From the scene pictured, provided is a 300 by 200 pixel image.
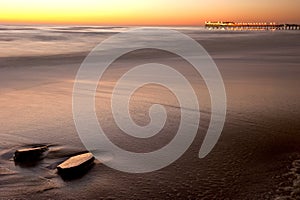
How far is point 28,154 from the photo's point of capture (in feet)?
16.5

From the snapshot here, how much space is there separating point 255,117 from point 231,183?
3405 mm

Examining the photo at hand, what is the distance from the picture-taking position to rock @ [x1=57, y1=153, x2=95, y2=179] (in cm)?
448

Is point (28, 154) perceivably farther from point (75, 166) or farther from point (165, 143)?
point (165, 143)

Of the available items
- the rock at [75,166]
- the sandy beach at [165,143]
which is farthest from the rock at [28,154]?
the rock at [75,166]

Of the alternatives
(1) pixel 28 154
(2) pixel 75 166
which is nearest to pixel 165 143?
(2) pixel 75 166

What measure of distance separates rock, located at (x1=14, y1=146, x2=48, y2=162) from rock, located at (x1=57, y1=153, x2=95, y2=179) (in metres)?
0.65

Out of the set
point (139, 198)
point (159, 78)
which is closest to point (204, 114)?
point (139, 198)

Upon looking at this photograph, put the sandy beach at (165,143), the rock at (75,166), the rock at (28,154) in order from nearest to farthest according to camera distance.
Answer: the sandy beach at (165,143)
the rock at (75,166)
the rock at (28,154)

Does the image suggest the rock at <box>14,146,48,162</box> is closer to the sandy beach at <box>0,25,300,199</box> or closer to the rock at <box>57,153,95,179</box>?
the sandy beach at <box>0,25,300,199</box>

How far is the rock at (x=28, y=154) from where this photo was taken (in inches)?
195

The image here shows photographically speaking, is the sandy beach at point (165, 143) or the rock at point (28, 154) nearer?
the sandy beach at point (165, 143)

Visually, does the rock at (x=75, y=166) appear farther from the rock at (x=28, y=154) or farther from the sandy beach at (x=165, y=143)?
the rock at (x=28, y=154)

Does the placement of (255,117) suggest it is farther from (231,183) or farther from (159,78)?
(159,78)

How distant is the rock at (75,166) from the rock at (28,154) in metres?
0.65
